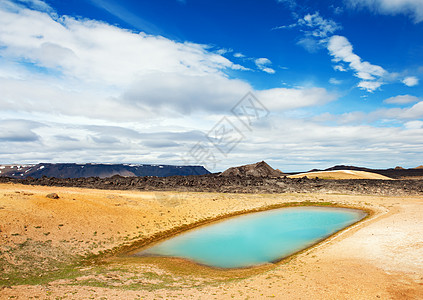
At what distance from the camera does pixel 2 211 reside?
726 inches

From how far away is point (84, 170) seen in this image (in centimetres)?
13762

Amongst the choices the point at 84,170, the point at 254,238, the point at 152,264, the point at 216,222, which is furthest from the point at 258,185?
the point at 84,170

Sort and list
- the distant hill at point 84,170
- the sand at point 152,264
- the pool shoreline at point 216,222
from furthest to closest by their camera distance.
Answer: the distant hill at point 84,170, the pool shoreline at point 216,222, the sand at point 152,264

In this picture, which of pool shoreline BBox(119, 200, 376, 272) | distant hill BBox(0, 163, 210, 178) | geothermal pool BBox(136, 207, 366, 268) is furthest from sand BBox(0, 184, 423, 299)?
distant hill BBox(0, 163, 210, 178)

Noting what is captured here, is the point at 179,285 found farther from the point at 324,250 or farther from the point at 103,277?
the point at 324,250

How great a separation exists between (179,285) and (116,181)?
4260 cm

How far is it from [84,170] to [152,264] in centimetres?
13713

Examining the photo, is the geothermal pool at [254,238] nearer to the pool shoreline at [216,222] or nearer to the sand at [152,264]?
the pool shoreline at [216,222]

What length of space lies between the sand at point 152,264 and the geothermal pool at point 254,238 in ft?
5.32

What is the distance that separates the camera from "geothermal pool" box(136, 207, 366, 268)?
55.1 feet

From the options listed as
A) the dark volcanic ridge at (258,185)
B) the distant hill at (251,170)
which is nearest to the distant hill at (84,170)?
the dark volcanic ridge at (258,185)

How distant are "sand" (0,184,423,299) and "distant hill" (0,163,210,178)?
10674cm

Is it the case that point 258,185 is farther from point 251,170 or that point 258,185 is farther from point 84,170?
point 84,170

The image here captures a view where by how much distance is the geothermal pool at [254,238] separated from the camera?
16781mm
